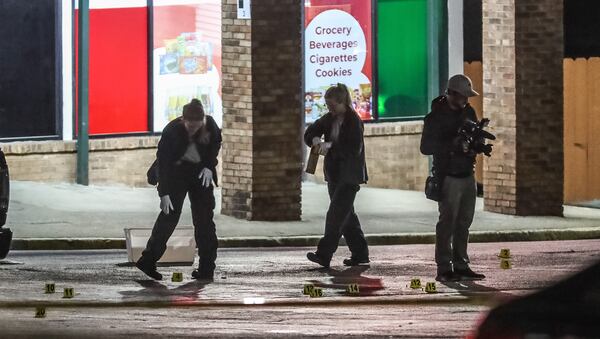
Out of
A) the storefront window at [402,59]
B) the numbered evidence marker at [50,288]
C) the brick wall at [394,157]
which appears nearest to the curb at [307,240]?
the numbered evidence marker at [50,288]

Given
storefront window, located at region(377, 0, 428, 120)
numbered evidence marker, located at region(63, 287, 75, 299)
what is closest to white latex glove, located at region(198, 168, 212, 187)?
numbered evidence marker, located at region(63, 287, 75, 299)

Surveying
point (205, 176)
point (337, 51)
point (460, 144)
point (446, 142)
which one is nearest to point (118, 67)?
point (337, 51)

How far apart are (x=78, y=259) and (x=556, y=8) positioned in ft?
23.9

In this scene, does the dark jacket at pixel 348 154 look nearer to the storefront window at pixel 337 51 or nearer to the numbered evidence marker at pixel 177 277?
the numbered evidence marker at pixel 177 277

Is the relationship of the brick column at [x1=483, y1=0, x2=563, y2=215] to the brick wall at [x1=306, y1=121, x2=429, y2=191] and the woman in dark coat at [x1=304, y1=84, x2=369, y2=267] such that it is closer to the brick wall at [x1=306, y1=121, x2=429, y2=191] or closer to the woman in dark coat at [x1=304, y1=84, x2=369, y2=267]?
the brick wall at [x1=306, y1=121, x2=429, y2=191]

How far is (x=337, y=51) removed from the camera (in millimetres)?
22734

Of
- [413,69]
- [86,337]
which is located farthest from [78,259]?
[413,69]

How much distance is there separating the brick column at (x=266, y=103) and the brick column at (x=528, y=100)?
2.63 meters

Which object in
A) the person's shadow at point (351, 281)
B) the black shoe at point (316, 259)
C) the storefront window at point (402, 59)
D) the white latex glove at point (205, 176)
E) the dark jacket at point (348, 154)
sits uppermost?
the storefront window at point (402, 59)

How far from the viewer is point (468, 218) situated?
14219 mm

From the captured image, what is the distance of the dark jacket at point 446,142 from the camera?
14.1 metres

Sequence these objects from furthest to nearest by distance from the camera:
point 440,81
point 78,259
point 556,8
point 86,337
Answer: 1. point 440,81
2. point 556,8
3. point 78,259
4. point 86,337

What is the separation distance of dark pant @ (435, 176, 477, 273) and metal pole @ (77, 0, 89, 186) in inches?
319

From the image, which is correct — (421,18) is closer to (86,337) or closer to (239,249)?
(239,249)
